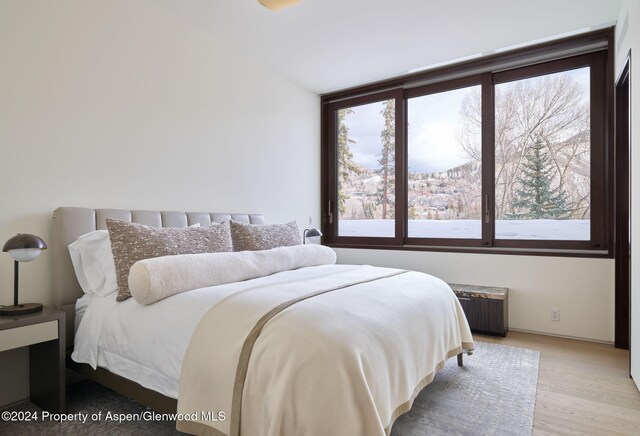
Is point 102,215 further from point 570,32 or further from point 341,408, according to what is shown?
point 570,32

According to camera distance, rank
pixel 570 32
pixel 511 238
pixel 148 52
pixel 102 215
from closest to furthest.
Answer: pixel 102 215
pixel 148 52
pixel 570 32
pixel 511 238

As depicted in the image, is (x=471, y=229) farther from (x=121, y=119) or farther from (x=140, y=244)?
(x=121, y=119)

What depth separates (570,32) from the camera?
3344 millimetres

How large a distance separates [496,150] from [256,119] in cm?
254

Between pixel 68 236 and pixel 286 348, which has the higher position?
pixel 68 236

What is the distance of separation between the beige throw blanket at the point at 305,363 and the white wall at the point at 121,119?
1.47m

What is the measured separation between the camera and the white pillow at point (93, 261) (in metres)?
2.21

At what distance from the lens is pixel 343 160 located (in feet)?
16.4

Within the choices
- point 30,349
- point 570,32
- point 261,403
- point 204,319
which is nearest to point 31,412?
point 30,349

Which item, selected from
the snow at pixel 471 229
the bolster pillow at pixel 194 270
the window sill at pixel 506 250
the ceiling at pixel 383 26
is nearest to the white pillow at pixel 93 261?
the bolster pillow at pixel 194 270

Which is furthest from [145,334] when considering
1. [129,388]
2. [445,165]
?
[445,165]

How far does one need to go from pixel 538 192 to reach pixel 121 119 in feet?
12.4

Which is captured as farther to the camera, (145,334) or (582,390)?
(582,390)

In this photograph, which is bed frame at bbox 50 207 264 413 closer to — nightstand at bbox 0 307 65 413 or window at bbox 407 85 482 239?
nightstand at bbox 0 307 65 413
